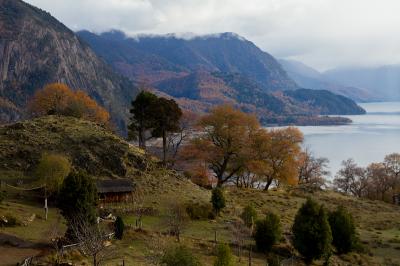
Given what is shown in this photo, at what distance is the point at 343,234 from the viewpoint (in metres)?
39.4

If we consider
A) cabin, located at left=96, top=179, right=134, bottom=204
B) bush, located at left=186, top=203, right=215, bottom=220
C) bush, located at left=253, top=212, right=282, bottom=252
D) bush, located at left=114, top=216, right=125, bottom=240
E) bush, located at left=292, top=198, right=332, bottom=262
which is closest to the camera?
bush, located at left=114, top=216, right=125, bottom=240

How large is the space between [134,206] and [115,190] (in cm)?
288

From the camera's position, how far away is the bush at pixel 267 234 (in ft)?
119

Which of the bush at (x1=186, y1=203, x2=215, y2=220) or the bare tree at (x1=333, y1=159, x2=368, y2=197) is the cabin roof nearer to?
the bush at (x1=186, y1=203, x2=215, y2=220)

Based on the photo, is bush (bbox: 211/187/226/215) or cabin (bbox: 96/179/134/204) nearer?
cabin (bbox: 96/179/134/204)

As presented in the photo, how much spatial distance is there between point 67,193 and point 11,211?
8.05m

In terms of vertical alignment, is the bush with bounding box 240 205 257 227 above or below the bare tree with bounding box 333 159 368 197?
above

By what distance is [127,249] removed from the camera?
31156 mm

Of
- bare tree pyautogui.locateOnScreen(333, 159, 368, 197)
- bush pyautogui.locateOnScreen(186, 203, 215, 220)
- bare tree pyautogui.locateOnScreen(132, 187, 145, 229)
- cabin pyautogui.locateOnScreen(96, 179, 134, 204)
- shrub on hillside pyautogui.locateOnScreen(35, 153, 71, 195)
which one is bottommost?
bare tree pyautogui.locateOnScreen(333, 159, 368, 197)

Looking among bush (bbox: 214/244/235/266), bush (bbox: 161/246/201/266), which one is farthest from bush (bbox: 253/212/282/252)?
bush (bbox: 161/246/201/266)

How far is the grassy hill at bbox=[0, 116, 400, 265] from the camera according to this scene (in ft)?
104

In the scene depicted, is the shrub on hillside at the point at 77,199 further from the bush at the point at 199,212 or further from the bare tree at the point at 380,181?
the bare tree at the point at 380,181

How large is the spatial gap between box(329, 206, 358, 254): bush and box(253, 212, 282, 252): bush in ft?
21.1

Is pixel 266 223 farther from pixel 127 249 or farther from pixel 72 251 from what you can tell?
pixel 72 251
